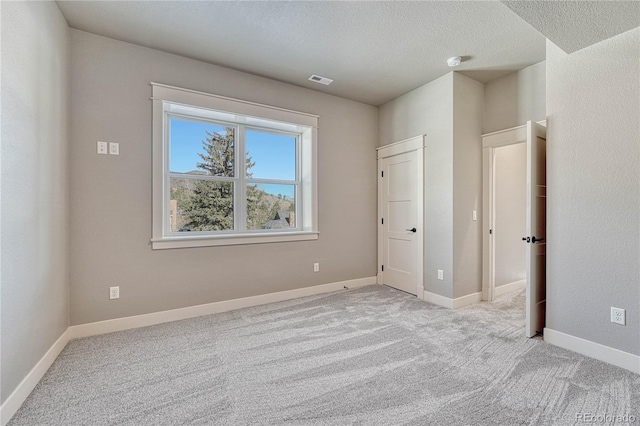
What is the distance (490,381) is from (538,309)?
3.89 feet

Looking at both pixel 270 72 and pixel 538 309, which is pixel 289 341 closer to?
pixel 538 309

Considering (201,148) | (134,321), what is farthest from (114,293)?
(201,148)

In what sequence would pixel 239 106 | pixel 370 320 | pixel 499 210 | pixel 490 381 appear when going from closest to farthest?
pixel 490 381, pixel 370 320, pixel 239 106, pixel 499 210

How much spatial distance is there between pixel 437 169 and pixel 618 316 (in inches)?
82.8

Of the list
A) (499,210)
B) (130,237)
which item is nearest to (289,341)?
(130,237)

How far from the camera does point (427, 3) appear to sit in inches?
Answer: 87.2

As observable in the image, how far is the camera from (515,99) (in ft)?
10.9

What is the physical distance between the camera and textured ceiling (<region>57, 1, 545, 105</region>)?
7.48 ft

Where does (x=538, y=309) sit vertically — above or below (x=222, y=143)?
below

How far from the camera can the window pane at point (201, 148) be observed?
3199 mm

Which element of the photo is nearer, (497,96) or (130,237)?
(130,237)

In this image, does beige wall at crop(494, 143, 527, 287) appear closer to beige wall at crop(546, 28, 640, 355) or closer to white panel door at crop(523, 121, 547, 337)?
white panel door at crop(523, 121, 547, 337)

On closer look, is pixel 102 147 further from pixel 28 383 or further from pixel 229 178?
pixel 28 383

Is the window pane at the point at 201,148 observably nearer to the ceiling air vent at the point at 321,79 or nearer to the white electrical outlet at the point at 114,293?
the ceiling air vent at the point at 321,79
